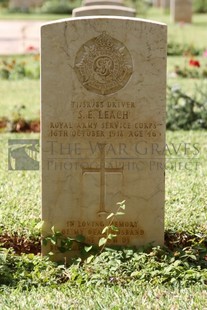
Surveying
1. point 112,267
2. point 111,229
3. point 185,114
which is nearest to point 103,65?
point 111,229

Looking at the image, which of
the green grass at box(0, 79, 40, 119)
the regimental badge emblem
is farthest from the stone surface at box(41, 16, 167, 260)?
the green grass at box(0, 79, 40, 119)

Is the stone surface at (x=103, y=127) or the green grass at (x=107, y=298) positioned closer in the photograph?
the green grass at (x=107, y=298)

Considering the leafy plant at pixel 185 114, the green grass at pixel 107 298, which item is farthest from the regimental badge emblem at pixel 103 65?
the leafy plant at pixel 185 114

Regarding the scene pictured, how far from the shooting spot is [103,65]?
462cm

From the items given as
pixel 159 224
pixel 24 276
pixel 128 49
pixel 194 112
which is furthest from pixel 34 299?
pixel 194 112

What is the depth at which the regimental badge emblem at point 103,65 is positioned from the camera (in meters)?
4.59

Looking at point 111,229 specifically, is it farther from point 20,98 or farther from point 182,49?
point 182,49

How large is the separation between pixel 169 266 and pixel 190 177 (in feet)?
6.39

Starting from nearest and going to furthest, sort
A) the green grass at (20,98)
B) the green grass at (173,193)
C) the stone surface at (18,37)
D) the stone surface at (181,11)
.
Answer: the green grass at (173,193), the green grass at (20,98), the stone surface at (18,37), the stone surface at (181,11)

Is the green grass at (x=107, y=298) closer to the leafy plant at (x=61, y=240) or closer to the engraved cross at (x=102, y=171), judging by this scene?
the leafy plant at (x=61, y=240)

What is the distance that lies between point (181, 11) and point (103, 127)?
63.2ft

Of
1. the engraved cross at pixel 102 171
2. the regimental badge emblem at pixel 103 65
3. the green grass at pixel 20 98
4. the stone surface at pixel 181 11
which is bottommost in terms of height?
the engraved cross at pixel 102 171

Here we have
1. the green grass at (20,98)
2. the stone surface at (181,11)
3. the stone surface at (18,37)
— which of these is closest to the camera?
the green grass at (20,98)

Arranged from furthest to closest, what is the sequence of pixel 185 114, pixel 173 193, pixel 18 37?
pixel 18 37
pixel 185 114
pixel 173 193
